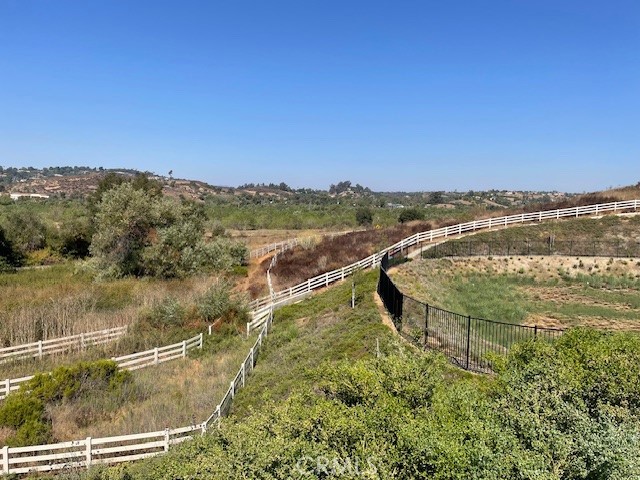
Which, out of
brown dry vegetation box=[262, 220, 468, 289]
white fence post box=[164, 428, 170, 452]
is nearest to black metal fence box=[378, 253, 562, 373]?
white fence post box=[164, 428, 170, 452]

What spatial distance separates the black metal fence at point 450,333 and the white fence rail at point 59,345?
473 inches

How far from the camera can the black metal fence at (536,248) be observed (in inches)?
1248

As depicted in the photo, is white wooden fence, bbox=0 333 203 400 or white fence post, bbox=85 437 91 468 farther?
white wooden fence, bbox=0 333 203 400

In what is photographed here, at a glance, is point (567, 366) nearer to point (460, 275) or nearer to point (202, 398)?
point (202, 398)

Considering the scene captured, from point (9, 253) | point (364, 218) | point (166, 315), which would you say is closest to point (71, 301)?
point (166, 315)

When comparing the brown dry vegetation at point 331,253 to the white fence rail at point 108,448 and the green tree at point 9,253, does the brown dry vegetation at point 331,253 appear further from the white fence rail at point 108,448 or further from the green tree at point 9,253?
the green tree at point 9,253

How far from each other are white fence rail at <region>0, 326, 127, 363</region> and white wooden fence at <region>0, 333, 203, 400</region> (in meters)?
2.14

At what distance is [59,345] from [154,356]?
4.25 meters

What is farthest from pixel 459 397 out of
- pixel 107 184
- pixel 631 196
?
pixel 107 184

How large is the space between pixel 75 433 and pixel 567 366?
41.5ft

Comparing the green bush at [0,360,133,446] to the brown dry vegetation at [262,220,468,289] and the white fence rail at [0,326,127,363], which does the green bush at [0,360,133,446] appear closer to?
the white fence rail at [0,326,127,363]

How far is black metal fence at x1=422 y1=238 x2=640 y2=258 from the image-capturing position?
1248 inches

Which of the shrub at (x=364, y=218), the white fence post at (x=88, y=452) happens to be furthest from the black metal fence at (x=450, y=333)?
the shrub at (x=364, y=218)

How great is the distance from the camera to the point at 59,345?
1848 centimetres
